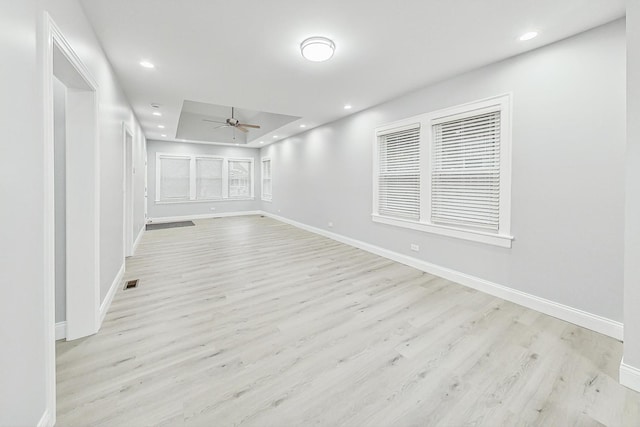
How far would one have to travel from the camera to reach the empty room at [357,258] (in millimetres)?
1468

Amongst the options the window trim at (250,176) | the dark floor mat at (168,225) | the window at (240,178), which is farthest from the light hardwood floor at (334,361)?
the window at (240,178)

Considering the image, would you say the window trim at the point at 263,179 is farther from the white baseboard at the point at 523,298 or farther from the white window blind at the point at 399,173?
the white baseboard at the point at 523,298

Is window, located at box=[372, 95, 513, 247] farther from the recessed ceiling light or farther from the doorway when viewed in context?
the doorway

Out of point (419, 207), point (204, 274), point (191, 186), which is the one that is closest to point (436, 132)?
point (419, 207)

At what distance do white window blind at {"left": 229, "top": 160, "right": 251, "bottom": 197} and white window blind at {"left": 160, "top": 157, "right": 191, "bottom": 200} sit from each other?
1.46m

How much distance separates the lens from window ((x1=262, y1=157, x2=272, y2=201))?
9.70 meters

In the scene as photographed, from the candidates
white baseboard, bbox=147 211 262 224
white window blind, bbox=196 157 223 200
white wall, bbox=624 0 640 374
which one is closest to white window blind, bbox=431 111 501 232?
white wall, bbox=624 0 640 374

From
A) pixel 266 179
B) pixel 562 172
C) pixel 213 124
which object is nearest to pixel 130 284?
pixel 562 172

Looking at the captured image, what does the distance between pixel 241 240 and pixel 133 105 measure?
3.23 metres

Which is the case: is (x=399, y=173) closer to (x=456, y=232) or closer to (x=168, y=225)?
(x=456, y=232)

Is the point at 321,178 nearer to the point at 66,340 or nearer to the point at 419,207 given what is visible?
the point at 419,207

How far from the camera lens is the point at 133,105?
15.6 ft

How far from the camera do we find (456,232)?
3.52 meters

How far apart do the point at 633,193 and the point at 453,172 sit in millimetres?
1893
